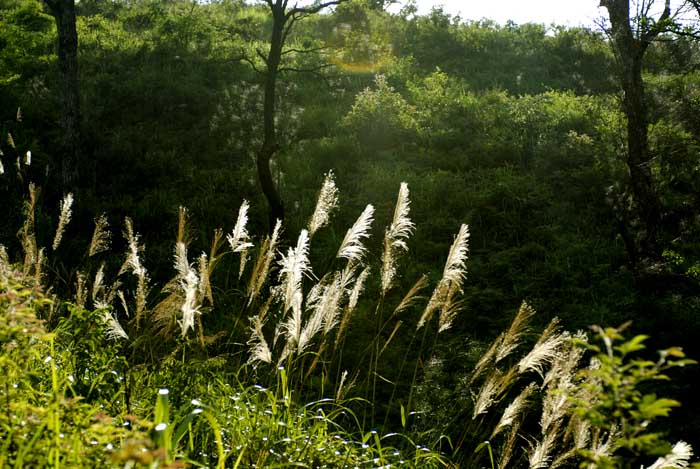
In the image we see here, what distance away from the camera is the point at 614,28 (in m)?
9.74

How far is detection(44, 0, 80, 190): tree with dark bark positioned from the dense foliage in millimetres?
474

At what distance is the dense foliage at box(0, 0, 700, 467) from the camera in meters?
4.28

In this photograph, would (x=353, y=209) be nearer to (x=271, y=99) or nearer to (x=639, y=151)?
(x=271, y=99)

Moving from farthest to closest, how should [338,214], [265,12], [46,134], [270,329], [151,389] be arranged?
[265,12], [46,134], [338,214], [270,329], [151,389]

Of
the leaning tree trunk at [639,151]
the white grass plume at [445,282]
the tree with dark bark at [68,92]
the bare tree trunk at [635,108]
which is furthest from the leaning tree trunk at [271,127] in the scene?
the white grass plume at [445,282]

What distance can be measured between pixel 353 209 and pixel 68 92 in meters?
5.60

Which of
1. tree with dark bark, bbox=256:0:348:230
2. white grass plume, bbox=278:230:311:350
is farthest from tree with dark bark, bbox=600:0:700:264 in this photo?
white grass plume, bbox=278:230:311:350

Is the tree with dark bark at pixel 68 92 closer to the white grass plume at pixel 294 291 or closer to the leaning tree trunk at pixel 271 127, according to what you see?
the leaning tree trunk at pixel 271 127

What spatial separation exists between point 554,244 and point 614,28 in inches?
142

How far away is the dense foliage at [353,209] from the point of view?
428 centimetres

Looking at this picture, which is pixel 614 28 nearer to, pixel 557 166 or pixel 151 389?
pixel 557 166

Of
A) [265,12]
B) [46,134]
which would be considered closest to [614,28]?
[46,134]

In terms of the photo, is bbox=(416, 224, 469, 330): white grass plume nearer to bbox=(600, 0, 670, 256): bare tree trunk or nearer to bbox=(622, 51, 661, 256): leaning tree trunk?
bbox=(622, 51, 661, 256): leaning tree trunk

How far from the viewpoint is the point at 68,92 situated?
1102 cm
